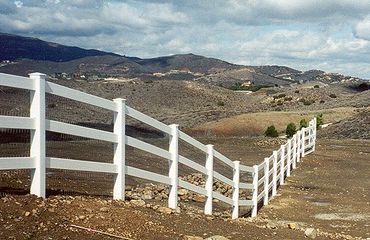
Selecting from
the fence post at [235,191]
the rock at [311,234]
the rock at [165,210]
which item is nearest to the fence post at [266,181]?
the fence post at [235,191]

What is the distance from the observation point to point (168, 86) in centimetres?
9344

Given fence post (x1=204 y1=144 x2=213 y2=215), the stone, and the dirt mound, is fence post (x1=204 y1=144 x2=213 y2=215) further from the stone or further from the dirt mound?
the dirt mound

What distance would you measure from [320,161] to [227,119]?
32.8 m

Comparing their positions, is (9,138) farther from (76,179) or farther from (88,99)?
(88,99)

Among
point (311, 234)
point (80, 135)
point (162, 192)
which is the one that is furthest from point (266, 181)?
point (80, 135)

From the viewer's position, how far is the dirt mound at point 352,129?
39.8 meters

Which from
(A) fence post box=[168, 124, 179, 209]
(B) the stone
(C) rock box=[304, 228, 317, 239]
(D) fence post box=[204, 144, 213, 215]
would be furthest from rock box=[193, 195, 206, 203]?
(C) rock box=[304, 228, 317, 239]

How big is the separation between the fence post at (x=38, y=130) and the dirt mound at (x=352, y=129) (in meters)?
34.1

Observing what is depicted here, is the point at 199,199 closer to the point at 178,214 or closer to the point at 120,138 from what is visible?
the point at 178,214

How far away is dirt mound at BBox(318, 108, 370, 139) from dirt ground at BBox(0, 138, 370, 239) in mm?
18587

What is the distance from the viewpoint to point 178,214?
949 centimetres

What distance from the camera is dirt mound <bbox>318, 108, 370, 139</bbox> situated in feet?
131

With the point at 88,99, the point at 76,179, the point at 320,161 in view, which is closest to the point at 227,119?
the point at 320,161

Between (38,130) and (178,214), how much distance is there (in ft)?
10.7
